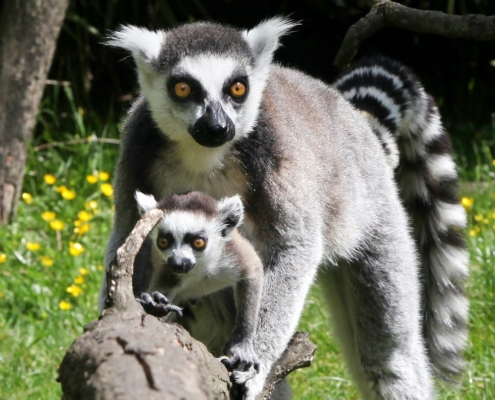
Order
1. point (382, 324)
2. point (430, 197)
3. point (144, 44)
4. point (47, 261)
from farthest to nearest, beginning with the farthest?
1. point (47, 261)
2. point (430, 197)
3. point (382, 324)
4. point (144, 44)

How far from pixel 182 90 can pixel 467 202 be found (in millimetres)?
3758

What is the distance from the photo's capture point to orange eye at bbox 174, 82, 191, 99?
3.90m

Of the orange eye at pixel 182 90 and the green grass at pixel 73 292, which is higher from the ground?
the orange eye at pixel 182 90

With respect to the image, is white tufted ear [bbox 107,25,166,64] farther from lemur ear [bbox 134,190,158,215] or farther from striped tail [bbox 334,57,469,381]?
striped tail [bbox 334,57,469,381]

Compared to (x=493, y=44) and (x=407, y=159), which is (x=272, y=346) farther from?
(x=493, y=44)

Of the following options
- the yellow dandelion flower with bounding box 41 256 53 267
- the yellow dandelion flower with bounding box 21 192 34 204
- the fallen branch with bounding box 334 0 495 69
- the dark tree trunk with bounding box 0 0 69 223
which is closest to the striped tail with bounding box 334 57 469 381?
the fallen branch with bounding box 334 0 495 69

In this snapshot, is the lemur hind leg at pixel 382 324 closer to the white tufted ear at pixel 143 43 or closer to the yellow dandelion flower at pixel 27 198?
the white tufted ear at pixel 143 43

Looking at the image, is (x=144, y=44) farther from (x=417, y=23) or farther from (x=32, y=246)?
(x=32, y=246)

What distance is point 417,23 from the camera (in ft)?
14.4

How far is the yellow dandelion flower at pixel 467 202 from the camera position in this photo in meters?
6.96

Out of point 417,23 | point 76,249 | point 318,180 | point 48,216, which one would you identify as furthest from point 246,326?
point 48,216

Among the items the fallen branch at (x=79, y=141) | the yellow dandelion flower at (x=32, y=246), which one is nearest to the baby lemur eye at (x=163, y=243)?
the yellow dandelion flower at (x=32, y=246)

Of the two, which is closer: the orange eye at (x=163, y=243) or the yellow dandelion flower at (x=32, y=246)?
the orange eye at (x=163, y=243)

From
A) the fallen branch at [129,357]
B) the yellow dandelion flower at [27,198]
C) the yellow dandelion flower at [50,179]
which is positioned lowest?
→ the yellow dandelion flower at [27,198]
